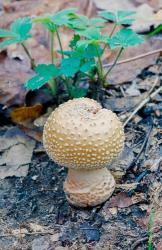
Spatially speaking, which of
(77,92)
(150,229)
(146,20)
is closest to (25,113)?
(77,92)

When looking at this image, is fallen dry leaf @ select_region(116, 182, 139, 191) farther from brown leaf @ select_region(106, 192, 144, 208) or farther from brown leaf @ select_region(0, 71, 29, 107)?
brown leaf @ select_region(0, 71, 29, 107)

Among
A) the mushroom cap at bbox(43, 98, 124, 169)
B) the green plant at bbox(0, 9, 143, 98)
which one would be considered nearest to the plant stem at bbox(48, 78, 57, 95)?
the green plant at bbox(0, 9, 143, 98)

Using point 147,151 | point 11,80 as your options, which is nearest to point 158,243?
point 147,151

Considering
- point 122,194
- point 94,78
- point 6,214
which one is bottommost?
point 6,214

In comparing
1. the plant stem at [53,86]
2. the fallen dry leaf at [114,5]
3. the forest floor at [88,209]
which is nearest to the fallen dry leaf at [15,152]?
the forest floor at [88,209]

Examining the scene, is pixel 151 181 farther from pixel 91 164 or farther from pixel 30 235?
pixel 30 235

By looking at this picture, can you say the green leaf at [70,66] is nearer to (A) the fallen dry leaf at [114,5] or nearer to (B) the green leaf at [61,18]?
(B) the green leaf at [61,18]

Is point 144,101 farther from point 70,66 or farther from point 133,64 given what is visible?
point 70,66
